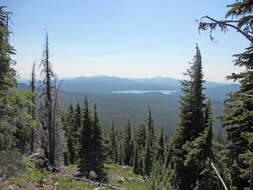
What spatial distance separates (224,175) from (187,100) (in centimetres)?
Answer: 516

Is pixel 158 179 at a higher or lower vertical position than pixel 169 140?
higher

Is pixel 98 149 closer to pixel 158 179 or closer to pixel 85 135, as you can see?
pixel 85 135

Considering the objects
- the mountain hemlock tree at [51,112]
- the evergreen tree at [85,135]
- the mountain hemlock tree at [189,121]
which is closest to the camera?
the mountain hemlock tree at [189,121]

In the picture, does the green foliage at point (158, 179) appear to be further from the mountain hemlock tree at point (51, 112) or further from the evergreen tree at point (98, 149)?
the evergreen tree at point (98, 149)

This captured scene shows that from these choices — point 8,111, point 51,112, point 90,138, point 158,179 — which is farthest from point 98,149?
point 158,179

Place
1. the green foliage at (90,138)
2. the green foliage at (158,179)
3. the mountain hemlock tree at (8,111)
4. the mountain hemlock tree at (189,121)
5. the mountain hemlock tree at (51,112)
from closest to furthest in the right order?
1. the green foliage at (158,179)
2. the mountain hemlock tree at (8,111)
3. the mountain hemlock tree at (189,121)
4. the mountain hemlock tree at (51,112)
5. the green foliage at (90,138)

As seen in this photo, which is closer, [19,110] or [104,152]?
[19,110]

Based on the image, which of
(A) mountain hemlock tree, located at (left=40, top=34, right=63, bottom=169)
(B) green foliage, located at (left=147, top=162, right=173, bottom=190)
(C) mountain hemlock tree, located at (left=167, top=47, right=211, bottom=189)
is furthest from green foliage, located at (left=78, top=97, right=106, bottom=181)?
(B) green foliage, located at (left=147, top=162, right=173, bottom=190)

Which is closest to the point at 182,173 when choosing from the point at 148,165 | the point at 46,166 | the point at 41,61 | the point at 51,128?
the point at 46,166

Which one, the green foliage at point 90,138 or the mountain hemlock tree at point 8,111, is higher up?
the mountain hemlock tree at point 8,111

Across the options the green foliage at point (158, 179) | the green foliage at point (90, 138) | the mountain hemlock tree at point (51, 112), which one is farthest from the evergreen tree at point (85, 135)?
the green foliage at point (158, 179)

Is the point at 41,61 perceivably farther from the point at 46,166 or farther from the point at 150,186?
the point at 150,186

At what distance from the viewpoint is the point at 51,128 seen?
623 inches

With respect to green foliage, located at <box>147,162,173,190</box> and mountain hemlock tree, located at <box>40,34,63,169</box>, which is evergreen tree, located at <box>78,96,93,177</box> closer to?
mountain hemlock tree, located at <box>40,34,63,169</box>
